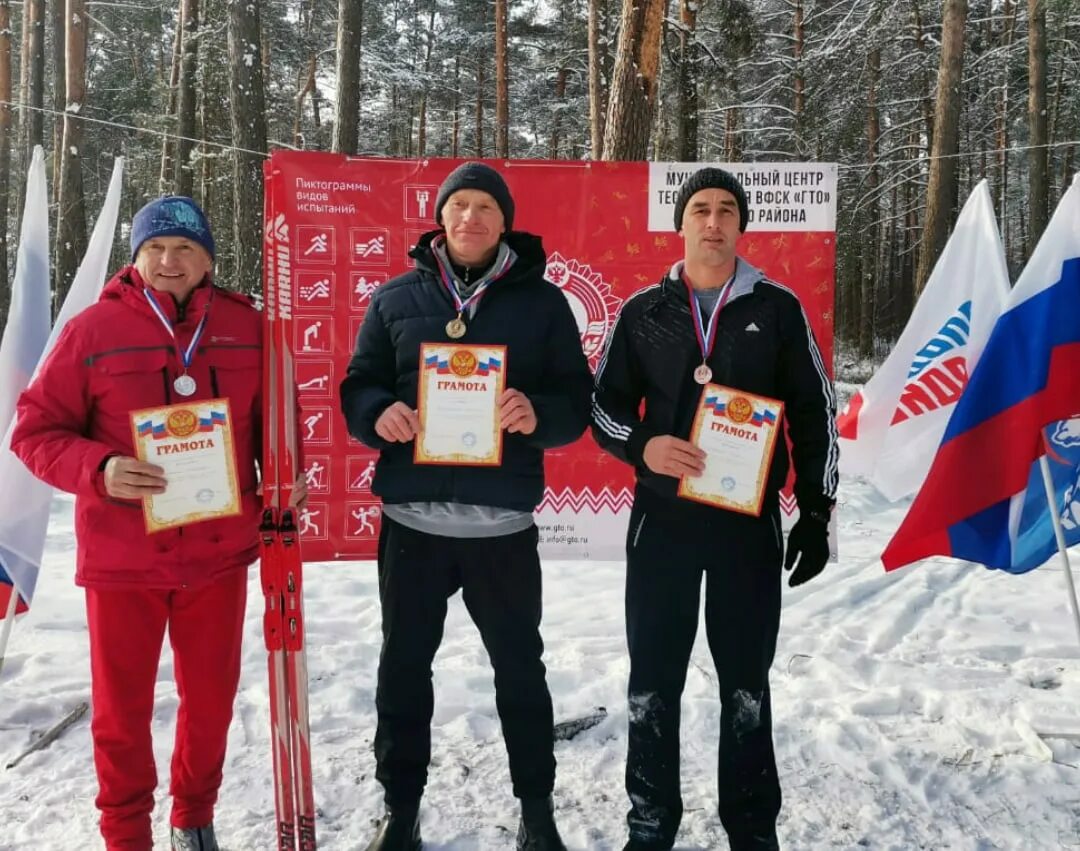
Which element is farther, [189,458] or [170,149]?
[170,149]

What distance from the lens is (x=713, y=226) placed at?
2.36 metres

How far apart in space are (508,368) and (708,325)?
0.62 meters

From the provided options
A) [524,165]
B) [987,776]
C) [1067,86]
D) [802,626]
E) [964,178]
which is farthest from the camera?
[964,178]

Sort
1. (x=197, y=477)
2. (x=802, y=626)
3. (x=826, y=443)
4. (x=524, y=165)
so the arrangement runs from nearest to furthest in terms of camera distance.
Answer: (x=197, y=477) → (x=826, y=443) → (x=524, y=165) → (x=802, y=626)

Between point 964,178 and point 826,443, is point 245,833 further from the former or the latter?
point 964,178

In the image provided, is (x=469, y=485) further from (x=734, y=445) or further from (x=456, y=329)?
(x=734, y=445)

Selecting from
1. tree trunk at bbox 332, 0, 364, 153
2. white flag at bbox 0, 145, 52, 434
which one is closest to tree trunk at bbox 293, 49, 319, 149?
tree trunk at bbox 332, 0, 364, 153

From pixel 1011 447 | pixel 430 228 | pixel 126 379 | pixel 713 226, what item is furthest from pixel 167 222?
pixel 1011 447

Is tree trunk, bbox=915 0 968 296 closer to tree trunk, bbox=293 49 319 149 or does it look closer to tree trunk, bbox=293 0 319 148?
tree trunk, bbox=293 0 319 148

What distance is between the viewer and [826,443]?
235 cm

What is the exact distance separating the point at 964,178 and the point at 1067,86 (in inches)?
214

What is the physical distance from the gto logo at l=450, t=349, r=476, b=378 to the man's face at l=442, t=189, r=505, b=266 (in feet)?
1.05

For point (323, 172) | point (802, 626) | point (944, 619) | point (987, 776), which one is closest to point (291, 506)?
point (323, 172)

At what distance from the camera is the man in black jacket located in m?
2.33
